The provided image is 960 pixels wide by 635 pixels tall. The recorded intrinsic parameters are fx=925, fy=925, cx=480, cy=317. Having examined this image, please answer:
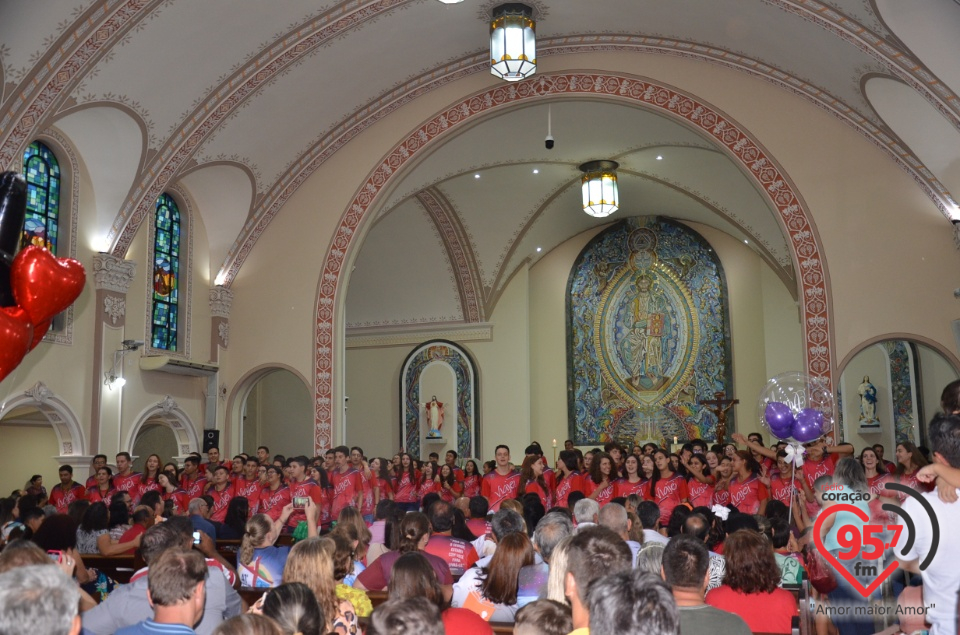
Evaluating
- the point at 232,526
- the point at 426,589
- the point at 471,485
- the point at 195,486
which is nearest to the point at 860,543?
Answer: the point at 426,589

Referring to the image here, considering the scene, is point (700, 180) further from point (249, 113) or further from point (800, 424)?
point (800, 424)

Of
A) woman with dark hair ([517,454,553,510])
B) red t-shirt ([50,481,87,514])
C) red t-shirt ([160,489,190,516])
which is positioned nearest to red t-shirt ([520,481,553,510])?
woman with dark hair ([517,454,553,510])

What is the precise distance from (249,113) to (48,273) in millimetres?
8403

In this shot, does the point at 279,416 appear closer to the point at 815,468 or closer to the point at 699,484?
the point at 699,484

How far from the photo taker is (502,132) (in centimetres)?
1450

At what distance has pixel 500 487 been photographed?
993 centimetres

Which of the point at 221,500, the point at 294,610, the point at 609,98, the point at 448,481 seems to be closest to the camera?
the point at 294,610

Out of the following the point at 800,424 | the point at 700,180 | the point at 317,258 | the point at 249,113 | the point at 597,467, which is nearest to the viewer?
the point at 800,424

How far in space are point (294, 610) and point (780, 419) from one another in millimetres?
5033

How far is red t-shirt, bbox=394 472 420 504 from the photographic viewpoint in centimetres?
1198

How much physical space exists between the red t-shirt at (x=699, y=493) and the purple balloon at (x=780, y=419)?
1705 mm

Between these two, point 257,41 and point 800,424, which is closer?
point 800,424

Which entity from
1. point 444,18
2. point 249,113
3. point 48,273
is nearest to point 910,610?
point 48,273

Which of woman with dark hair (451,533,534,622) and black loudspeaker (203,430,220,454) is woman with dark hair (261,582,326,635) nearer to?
woman with dark hair (451,533,534,622)
